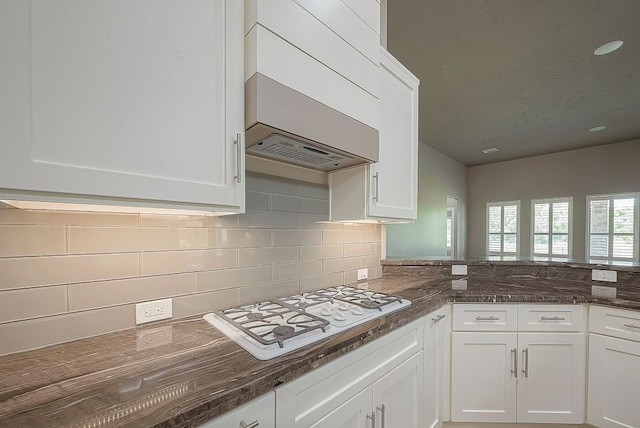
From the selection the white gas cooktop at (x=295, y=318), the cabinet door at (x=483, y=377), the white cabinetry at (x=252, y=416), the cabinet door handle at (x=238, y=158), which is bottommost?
the cabinet door at (x=483, y=377)

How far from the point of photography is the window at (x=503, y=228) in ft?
22.3

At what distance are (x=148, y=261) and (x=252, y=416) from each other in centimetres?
70

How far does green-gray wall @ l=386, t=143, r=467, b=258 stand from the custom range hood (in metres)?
3.66

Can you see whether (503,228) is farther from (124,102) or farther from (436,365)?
(124,102)

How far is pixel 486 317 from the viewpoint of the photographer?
68.2 inches

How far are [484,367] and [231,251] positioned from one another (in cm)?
167

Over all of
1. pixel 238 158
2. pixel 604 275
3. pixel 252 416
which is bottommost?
pixel 252 416

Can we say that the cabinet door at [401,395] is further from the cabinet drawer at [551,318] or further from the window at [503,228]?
the window at [503,228]

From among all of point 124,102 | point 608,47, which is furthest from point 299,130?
point 608,47

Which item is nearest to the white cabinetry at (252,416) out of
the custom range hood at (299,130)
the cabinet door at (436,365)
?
the custom range hood at (299,130)

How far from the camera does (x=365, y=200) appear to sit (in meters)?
1.61

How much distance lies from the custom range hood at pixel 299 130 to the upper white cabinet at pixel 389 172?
0.16 metres

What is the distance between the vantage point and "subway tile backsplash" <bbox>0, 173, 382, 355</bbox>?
88 centimetres

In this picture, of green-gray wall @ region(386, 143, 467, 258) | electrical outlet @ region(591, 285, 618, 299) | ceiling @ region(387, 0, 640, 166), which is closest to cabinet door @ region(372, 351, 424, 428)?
electrical outlet @ region(591, 285, 618, 299)
